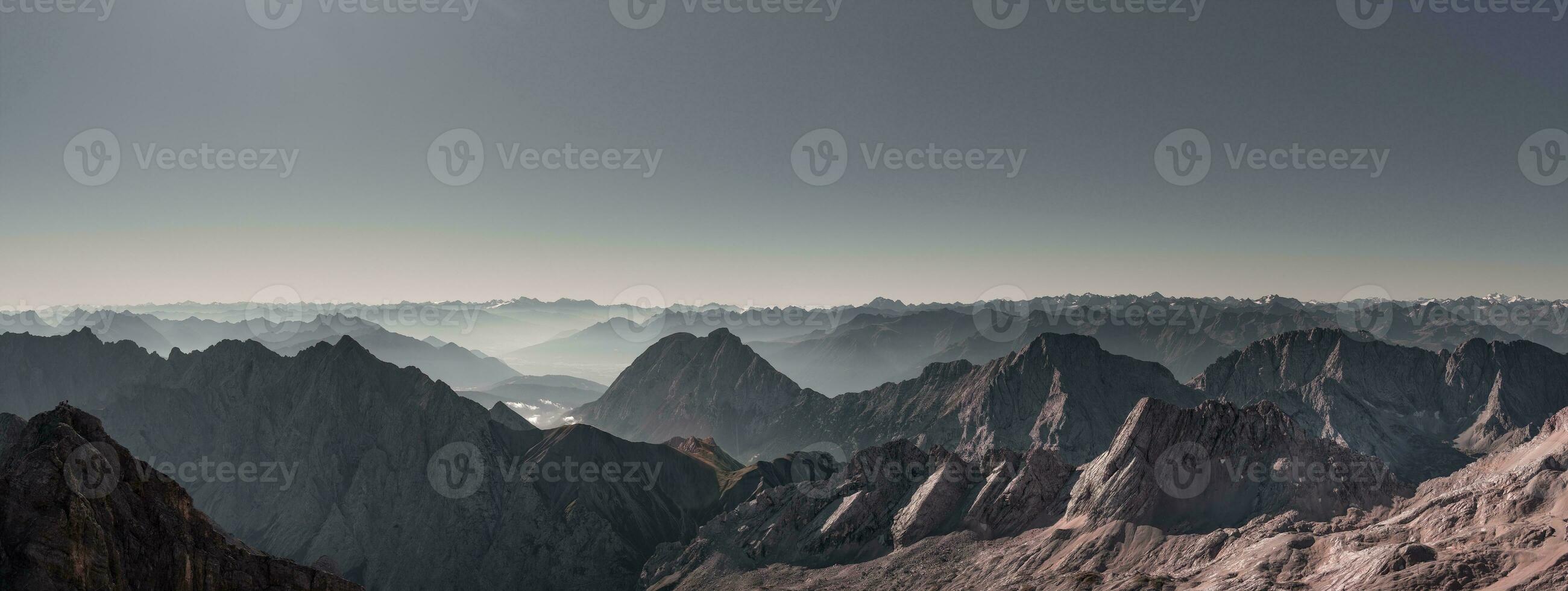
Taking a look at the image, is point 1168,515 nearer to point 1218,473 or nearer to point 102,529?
point 1218,473

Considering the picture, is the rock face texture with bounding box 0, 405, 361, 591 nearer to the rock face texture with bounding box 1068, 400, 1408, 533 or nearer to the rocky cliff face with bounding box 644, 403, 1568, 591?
the rocky cliff face with bounding box 644, 403, 1568, 591

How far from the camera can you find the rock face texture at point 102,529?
71.8 metres

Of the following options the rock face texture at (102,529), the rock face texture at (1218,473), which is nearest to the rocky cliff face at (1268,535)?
the rock face texture at (1218,473)

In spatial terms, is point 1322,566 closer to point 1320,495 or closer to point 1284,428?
point 1320,495

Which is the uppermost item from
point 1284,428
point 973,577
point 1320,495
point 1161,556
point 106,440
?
point 106,440

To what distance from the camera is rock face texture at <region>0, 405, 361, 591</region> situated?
2825 inches

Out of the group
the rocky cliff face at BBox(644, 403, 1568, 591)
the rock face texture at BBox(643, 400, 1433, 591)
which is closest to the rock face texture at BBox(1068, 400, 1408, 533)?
the rock face texture at BBox(643, 400, 1433, 591)

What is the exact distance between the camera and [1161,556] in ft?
513

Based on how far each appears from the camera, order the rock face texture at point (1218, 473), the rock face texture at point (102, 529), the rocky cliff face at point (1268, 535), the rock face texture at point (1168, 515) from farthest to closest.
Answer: the rock face texture at point (1218, 473) < the rock face texture at point (1168, 515) < the rocky cliff face at point (1268, 535) < the rock face texture at point (102, 529)

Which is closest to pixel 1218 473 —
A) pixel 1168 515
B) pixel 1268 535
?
pixel 1168 515

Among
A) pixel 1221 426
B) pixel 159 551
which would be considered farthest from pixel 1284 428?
pixel 159 551

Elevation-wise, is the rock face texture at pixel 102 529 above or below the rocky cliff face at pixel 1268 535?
above

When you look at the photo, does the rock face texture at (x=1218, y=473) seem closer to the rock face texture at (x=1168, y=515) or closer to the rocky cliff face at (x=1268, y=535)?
the rock face texture at (x=1168, y=515)

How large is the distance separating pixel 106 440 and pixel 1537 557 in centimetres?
18219
